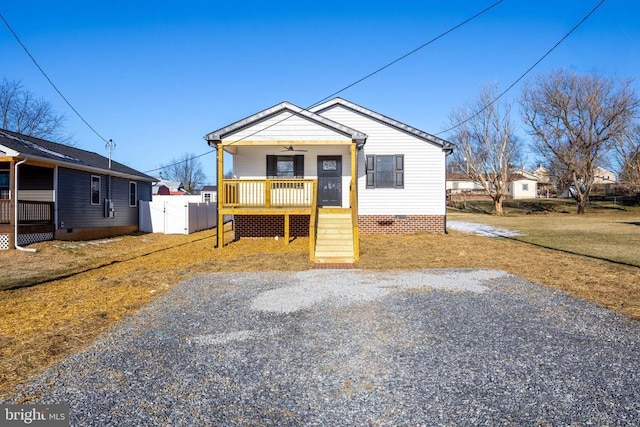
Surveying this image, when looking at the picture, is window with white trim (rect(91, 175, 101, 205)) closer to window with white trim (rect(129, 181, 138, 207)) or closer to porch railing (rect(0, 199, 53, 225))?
porch railing (rect(0, 199, 53, 225))

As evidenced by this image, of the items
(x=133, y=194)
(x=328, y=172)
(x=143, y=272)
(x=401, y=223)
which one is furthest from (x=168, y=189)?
(x=143, y=272)

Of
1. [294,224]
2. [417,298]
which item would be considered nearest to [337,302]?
[417,298]

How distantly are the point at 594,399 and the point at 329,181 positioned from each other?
42.6 feet

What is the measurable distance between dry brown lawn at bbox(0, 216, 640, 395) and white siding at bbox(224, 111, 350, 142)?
142 inches

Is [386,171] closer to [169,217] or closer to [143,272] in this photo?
[143,272]

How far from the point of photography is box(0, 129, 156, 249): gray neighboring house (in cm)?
1386

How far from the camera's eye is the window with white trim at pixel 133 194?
2166 centimetres

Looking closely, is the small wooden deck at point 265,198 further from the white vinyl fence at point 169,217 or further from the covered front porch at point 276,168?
the white vinyl fence at point 169,217

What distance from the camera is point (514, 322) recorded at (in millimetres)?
5211

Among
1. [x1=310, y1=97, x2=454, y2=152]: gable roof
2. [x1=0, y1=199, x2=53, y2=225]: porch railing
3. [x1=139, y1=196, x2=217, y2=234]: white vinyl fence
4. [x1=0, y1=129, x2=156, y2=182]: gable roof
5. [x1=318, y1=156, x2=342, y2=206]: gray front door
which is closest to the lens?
[x1=0, y1=129, x2=156, y2=182]: gable roof

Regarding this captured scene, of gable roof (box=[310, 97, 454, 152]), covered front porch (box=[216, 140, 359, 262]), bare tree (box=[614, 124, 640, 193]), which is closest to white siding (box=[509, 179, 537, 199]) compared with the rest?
bare tree (box=[614, 124, 640, 193])

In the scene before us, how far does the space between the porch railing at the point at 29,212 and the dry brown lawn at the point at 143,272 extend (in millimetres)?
1187

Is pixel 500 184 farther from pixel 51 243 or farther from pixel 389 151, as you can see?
pixel 51 243

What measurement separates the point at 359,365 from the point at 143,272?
692 cm
